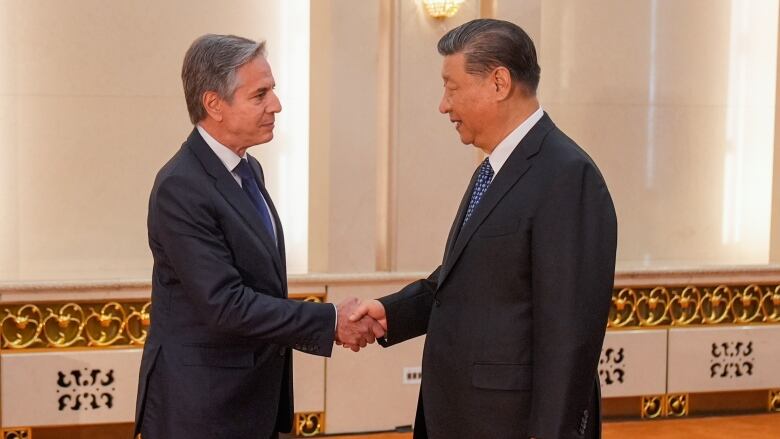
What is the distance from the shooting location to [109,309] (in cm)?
548

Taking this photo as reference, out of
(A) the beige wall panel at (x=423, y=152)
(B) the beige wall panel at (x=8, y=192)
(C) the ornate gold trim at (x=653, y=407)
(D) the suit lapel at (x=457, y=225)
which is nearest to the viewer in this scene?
(D) the suit lapel at (x=457, y=225)

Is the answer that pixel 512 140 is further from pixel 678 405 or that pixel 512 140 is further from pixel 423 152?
pixel 678 405

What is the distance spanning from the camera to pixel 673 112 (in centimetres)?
697

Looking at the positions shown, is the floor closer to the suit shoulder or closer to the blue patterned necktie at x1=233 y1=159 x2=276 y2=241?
the blue patterned necktie at x1=233 y1=159 x2=276 y2=241

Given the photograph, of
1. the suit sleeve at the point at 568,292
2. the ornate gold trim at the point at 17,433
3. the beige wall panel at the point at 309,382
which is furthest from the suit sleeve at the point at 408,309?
the ornate gold trim at the point at 17,433

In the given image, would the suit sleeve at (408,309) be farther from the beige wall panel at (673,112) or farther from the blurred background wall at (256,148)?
the beige wall panel at (673,112)

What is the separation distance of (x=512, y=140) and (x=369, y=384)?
3270 mm

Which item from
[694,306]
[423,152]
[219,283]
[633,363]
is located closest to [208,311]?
[219,283]

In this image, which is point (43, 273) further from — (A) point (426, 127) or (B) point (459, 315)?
(B) point (459, 315)

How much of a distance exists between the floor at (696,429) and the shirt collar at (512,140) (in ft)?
10.8

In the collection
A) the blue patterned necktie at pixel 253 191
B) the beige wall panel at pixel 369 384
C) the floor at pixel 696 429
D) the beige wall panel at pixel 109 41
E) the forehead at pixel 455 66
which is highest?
the beige wall panel at pixel 109 41

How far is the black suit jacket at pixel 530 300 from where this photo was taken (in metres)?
2.59

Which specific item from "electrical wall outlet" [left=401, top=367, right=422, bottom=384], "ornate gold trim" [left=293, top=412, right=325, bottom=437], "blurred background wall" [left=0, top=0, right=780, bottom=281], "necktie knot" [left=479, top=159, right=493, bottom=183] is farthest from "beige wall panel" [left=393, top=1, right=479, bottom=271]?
"necktie knot" [left=479, top=159, right=493, bottom=183]

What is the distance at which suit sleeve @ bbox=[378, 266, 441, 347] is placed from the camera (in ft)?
11.3
